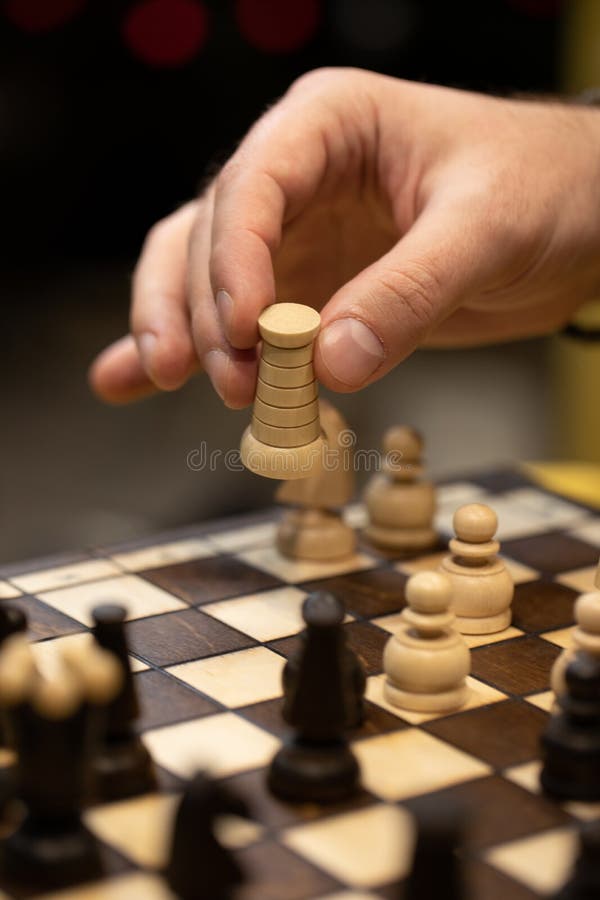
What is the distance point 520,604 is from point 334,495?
11.3 inches

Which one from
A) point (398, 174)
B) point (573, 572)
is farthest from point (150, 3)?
point (573, 572)

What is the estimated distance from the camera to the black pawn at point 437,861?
2.91 feet

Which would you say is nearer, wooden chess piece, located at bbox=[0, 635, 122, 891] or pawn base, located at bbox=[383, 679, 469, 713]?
wooden chess piece, located at bbox=[0, 635, 122, 891]

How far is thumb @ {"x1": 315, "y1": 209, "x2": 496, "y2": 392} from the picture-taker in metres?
1.39

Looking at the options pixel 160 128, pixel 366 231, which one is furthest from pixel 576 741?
pixel 160 128

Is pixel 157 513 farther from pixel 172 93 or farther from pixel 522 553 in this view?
pixel 172 93

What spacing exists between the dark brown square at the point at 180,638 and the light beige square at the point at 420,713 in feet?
0.52

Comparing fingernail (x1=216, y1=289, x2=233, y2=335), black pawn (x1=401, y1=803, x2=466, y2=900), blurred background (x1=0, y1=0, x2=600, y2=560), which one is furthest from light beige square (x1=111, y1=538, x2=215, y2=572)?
blurred background (x1=0, y1=0, x2=600, y2=560)

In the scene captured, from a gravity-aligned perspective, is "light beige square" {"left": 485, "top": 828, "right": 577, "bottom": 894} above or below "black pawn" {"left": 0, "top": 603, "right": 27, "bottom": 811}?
below

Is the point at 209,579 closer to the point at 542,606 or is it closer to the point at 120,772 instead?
the point at 542,606

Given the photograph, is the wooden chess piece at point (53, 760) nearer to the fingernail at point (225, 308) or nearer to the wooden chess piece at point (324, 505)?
the fingernail at point (225, 308)

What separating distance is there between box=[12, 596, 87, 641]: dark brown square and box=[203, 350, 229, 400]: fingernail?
0.30 metres

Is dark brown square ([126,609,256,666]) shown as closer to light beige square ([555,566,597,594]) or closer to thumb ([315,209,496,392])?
thumb ([315,209,496,392])

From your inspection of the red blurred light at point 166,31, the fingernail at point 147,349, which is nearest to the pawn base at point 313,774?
the fingernail at point 147,349
